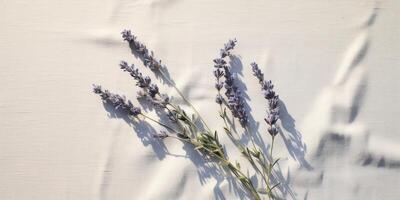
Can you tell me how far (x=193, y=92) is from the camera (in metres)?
1.10

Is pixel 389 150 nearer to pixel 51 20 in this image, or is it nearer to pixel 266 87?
pixel 266 87

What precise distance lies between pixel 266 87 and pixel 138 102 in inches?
11.7

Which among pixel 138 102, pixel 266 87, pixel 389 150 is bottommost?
pixel 389 150

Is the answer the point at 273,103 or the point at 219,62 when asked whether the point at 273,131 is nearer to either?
the point at 273,103

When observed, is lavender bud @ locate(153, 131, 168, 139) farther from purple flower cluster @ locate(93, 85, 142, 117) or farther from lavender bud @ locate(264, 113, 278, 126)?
lavender bud @ locate(264, 113, 278, 126)

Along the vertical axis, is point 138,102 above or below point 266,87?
above

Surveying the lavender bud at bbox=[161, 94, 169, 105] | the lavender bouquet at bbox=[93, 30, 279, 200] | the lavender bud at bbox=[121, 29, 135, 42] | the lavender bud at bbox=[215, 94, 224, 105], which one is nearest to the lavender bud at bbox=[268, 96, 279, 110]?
the lavender bouquet at bbox=[93, 30, 279, 200]

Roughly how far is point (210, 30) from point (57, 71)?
1.22ft

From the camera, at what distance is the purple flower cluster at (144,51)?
42.9 inches

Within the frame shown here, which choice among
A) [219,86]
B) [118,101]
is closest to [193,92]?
[219,86]

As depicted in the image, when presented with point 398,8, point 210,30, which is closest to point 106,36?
point 210,30

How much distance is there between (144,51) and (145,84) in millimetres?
81

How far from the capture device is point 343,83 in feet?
3.58

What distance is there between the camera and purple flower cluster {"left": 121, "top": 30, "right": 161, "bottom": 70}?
109cm
